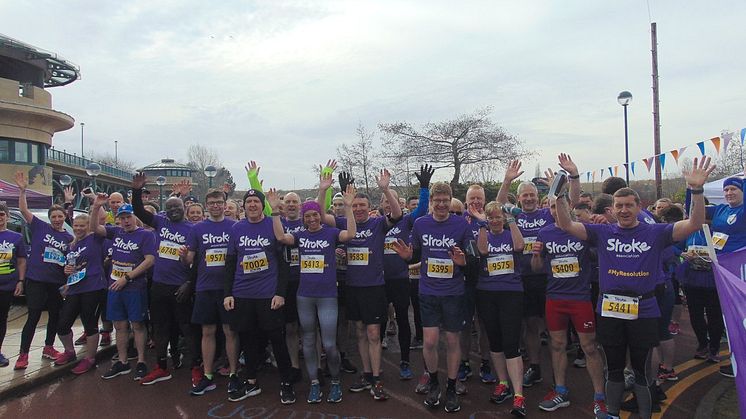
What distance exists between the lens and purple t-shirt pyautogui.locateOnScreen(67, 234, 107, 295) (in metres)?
5.95

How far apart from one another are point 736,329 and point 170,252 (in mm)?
5386

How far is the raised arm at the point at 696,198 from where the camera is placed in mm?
3678

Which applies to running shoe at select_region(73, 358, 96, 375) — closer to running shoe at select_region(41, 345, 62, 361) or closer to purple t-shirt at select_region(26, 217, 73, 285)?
running shoe at select_region(41, 345, 62, 361)

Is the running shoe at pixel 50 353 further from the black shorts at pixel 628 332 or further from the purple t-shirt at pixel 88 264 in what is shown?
the black shorts at pixel 628 332

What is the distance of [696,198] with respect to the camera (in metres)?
3.72

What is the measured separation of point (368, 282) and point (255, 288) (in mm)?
1165

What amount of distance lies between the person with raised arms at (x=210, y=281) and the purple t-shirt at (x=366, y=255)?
4.58 ft

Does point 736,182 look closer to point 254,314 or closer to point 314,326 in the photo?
point 314,326

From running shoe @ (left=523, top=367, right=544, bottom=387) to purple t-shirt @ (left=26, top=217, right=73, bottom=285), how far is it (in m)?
5.71

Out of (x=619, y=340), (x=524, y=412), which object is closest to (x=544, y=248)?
(x=619, y=340)

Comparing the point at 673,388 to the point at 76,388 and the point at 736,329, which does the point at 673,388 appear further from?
the point at 76,388

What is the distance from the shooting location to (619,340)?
3.94 m

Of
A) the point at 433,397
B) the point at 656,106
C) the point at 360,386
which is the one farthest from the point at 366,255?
the point at 656,106

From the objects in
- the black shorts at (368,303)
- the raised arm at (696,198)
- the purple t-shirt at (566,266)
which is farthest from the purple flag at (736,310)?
the black shorts at (368,303)
